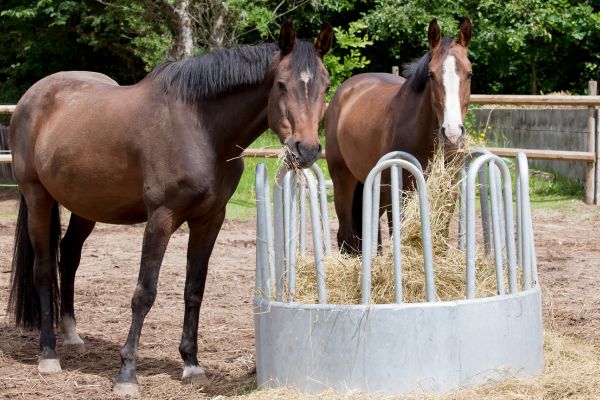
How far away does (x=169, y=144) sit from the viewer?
467cm

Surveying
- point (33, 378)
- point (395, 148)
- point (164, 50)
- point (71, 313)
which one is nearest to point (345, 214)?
point (395, 148)

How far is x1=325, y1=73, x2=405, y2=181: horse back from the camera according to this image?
269 inches

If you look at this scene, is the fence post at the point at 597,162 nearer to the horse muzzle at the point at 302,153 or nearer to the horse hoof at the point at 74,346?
the horse hoof at the point at 74,346

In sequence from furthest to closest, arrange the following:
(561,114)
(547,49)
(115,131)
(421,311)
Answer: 1. (547,49)
2. (561,114)
3. (115,131)
4. (421,311)

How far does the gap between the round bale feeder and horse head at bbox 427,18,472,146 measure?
3.95ft

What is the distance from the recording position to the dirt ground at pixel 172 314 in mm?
4824

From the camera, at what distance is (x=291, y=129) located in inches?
167

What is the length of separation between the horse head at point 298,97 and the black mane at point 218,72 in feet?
0.26

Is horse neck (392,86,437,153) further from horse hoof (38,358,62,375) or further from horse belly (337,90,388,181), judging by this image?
horse hoof (38,358,62,375)

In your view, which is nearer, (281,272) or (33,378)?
(281,272)

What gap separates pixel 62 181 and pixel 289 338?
1876 mm

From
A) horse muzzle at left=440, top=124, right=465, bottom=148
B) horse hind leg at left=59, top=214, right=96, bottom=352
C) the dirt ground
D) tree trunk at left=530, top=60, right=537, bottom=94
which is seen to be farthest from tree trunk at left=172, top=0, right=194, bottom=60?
tree trunk at left=530, top=60, right=537, bottom=94

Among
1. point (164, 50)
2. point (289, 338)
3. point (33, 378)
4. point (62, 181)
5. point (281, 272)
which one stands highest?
point (164, 50)

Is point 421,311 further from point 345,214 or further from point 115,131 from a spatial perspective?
point 345,214
